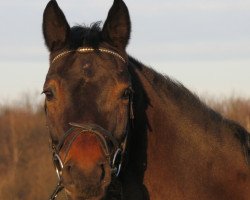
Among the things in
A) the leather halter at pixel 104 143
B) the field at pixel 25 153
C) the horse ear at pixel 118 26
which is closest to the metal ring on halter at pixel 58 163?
the leather halter at pixel 104 143

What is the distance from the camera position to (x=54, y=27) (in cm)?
638

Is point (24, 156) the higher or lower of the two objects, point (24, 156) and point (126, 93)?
the lower

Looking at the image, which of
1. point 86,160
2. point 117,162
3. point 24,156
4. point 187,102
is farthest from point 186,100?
point 24,156

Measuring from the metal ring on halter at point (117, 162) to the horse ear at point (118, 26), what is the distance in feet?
3.01

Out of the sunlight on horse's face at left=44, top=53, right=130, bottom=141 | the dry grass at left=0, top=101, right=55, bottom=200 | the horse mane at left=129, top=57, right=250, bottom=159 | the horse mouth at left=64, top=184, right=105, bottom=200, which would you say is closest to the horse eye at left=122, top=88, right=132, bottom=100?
the sunlight on horse's face at left=44, top=53, right=130, bottom=141

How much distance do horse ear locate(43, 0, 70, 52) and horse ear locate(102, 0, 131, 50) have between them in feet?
1.08

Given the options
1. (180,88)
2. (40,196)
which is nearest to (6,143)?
(40,196)

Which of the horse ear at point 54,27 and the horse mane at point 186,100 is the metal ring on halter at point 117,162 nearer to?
the horse mane at point 186,100

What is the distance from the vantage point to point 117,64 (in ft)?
20.3

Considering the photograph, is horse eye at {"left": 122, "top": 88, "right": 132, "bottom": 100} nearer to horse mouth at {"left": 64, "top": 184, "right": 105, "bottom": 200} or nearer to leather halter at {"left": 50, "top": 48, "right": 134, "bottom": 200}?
leather halter at {"left": 50, "top": 48, "right": 134, "bottom": 200}

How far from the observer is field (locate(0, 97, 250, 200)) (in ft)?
112

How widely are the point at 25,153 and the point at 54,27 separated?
33.9 m

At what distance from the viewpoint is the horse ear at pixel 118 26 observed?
6.36 m

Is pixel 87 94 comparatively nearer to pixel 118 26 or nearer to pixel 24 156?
pixel 118 26
